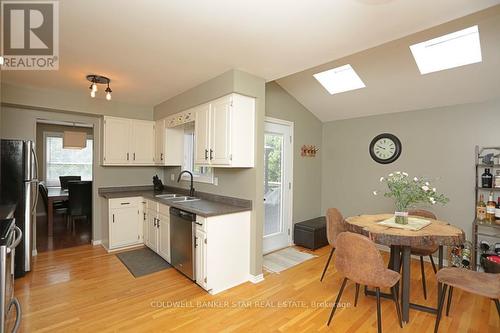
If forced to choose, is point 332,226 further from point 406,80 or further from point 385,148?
point 406,80

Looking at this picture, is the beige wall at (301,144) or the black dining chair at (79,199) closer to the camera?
the beige wall at (301,144)

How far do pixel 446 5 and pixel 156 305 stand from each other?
11.2 ft

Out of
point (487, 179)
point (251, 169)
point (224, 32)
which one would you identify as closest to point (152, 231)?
point (251, 169)

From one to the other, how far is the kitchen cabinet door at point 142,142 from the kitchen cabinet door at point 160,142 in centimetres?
13

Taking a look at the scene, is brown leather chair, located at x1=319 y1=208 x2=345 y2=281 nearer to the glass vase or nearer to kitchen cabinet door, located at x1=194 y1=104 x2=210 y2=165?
the glass vase

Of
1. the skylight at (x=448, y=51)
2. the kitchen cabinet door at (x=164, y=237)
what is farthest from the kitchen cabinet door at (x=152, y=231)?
the skylight at (x=448, y=51)

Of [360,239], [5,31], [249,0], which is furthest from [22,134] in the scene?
[360,239]

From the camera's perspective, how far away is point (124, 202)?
3965 millimetres

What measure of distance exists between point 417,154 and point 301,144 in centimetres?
178

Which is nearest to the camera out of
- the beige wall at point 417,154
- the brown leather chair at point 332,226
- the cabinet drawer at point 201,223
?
the cabinet drawer at point 201,223

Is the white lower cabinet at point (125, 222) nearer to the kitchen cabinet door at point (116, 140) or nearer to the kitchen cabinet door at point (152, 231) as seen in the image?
the kitchen cabinet door at point (152, 231)

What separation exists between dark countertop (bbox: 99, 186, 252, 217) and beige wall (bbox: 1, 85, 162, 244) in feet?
0.47

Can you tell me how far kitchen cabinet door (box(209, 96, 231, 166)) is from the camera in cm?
285

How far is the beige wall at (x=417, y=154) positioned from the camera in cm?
332
